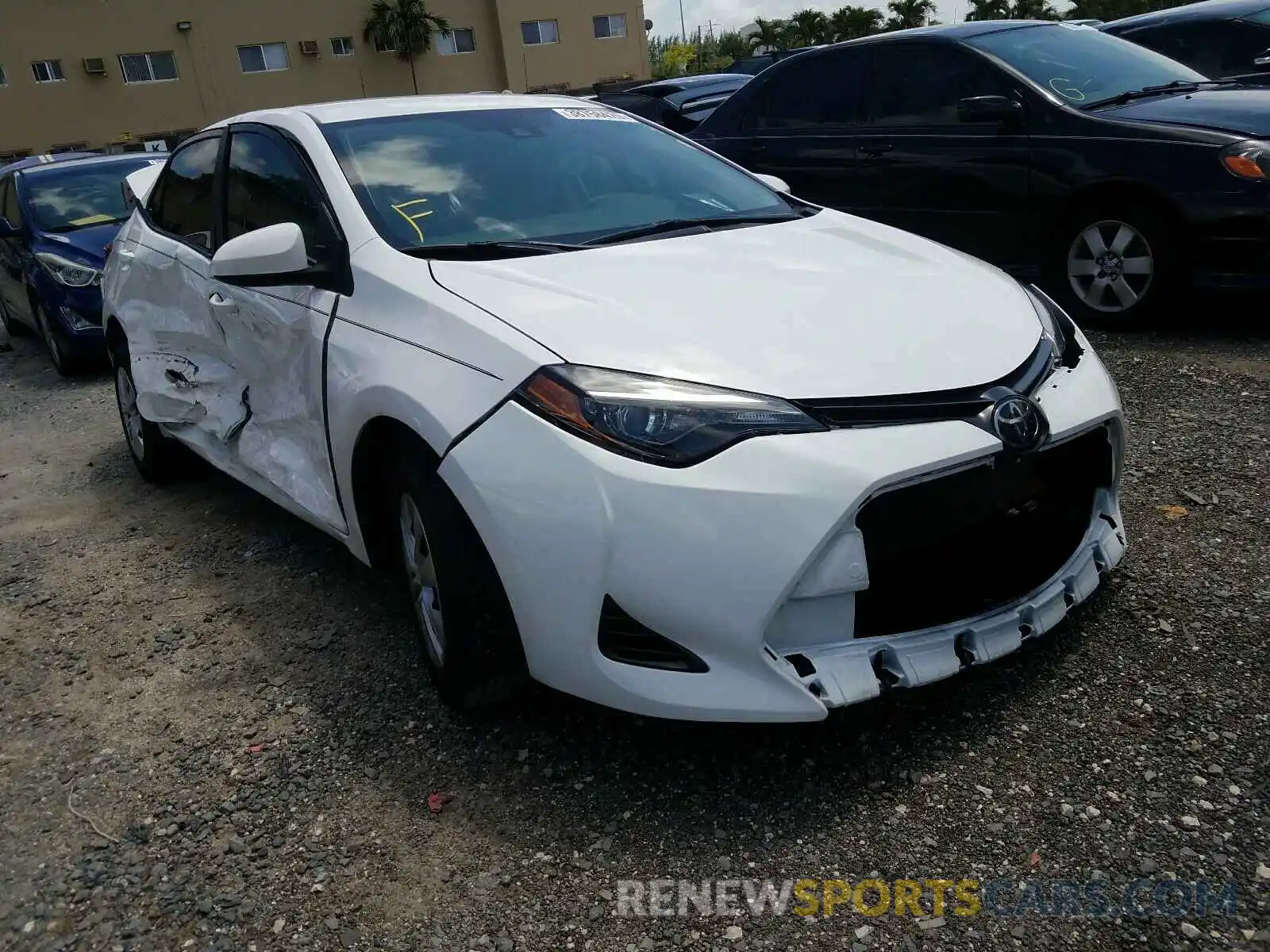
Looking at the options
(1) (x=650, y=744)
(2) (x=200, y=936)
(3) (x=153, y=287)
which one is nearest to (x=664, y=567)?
(1) (x=650, y=744)

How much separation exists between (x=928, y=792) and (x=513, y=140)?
2375 mm

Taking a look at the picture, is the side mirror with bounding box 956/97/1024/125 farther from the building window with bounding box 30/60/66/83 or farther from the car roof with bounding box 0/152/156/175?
the building window with bounding box 30/60/66/83

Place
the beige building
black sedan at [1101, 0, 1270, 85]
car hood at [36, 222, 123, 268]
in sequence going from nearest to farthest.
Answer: black sedan at [1101, 0, 1270, 85] → car hood at [36, 222, 123, 268] → the beige building

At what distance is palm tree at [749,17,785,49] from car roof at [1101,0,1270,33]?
4764 centimetres

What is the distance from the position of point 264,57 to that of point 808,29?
25950 mm

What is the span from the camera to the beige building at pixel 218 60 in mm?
34062

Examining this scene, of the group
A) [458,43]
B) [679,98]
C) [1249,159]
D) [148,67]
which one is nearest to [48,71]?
[148,67]

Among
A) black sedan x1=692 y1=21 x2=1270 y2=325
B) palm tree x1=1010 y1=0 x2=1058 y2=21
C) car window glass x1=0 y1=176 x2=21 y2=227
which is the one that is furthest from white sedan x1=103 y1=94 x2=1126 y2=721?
palm tree x1=1010 y1=0 x2=1058 y2=21

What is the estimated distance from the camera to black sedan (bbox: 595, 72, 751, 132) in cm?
1001

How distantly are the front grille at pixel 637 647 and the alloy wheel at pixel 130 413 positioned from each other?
3409mm

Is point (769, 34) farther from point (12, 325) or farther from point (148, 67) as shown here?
point (12, 325)

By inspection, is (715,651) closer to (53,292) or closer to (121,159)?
(53,292)

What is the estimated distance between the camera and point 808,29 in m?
50.7

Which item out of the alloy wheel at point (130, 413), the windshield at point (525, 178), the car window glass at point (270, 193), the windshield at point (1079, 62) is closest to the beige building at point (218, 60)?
the alloy wheel at point (130, 413)
